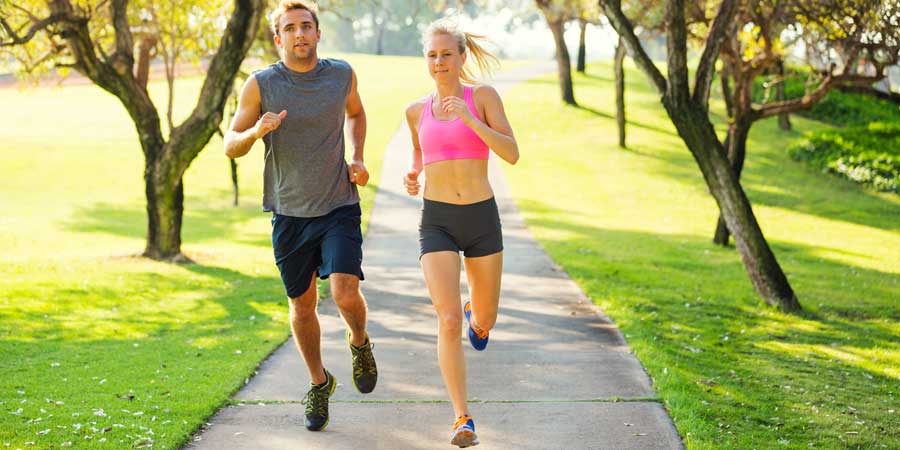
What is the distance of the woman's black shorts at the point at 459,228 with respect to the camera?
543cm

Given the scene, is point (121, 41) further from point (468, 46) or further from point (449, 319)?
point (449, 319)

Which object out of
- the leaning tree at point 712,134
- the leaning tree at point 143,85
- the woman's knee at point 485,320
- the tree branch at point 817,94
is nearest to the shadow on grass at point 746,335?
the leaning tree at point 712,134

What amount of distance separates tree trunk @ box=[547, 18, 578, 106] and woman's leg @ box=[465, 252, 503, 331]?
2860 cm

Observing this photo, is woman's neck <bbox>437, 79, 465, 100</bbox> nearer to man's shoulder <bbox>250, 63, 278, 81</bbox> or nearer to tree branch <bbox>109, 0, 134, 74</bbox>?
man's shoulder <bbox>250, 63, 278, 81</bbox>

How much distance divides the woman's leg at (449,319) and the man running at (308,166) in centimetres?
47

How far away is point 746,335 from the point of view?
9.30 m

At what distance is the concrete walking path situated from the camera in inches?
216

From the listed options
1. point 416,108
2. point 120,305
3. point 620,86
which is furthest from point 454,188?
point 620,86

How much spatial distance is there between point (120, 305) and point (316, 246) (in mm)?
5958

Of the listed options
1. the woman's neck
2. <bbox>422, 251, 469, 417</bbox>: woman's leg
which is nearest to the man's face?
the woman's neck

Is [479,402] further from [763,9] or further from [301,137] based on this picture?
[763,9]

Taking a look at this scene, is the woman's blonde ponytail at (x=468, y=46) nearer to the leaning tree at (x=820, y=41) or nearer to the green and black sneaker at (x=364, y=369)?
the green and black sneaker at (x=364, y=369)

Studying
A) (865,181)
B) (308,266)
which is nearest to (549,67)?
(865,181)

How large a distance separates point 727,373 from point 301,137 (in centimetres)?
380
